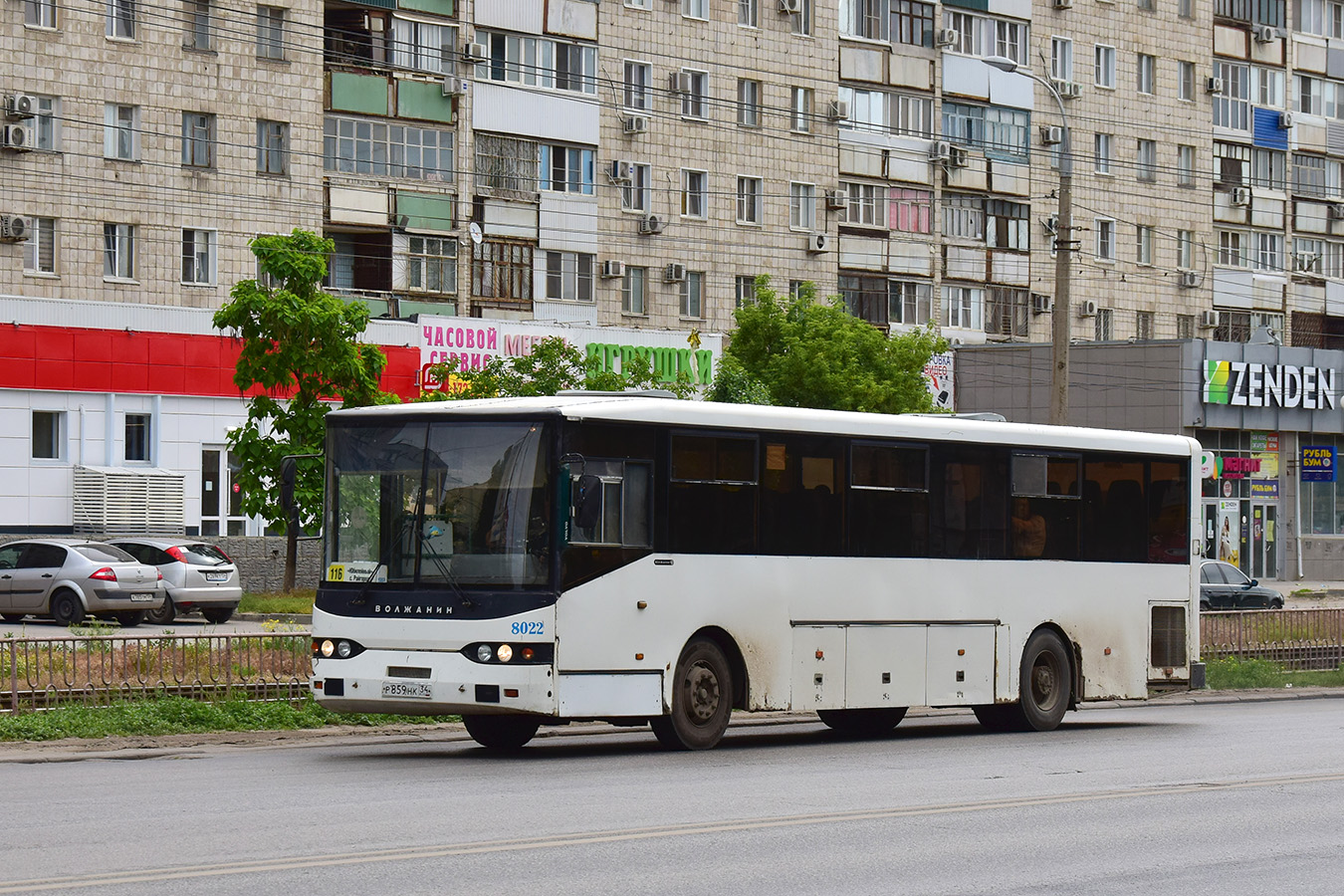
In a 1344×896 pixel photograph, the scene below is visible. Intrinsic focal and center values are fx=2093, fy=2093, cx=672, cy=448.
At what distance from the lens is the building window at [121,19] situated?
46.3 meters

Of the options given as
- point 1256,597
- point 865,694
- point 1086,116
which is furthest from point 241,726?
point 1086,116

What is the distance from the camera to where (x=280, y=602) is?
39.5 metres

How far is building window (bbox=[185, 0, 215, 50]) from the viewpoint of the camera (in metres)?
47.7

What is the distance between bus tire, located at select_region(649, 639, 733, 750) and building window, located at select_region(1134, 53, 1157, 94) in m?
56.0

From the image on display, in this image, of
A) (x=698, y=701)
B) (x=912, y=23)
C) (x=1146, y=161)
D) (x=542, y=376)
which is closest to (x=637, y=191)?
(x=912, y=23)

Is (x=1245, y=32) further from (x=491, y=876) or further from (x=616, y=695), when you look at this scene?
(x=491, y=876)

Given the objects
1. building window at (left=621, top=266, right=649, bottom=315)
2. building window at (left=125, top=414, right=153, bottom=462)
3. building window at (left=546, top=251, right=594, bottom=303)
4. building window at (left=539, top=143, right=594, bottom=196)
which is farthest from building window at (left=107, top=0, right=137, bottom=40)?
building window at (left=621, top=266, right=649, bottom=315)

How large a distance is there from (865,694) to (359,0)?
35.8 metres

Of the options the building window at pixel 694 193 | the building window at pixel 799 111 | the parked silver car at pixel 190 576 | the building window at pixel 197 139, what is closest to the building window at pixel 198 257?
the building window at pixel 197 139

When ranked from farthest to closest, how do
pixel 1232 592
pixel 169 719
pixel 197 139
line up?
pixel 197 139, pixel 1232 592, pixel 169 719

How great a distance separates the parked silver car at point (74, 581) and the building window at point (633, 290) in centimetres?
2370

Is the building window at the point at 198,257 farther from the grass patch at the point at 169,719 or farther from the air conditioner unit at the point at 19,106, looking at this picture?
the grass patch at the point at 169,719

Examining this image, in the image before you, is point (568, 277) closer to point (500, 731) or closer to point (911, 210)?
point (911, 210)

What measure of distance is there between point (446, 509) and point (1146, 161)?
5724 centimetres
